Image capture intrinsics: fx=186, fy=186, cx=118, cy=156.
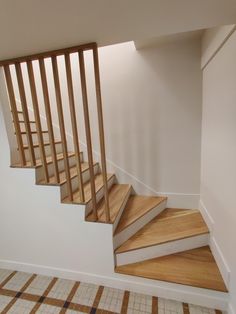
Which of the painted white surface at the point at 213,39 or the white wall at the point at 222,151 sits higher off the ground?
the painted white surface at the point at 213,39

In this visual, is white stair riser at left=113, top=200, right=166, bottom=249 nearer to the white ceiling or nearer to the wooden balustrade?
the wooden balustrade

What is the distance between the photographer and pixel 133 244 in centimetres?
177

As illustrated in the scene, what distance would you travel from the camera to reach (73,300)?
1.64 metres

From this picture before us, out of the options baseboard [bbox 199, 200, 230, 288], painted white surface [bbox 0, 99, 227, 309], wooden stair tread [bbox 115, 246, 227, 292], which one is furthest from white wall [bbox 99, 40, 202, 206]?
painted white surface [bbox 0, 99, 227, 309]

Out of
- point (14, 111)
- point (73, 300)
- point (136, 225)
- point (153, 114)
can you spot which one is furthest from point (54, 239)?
point (153, 114)

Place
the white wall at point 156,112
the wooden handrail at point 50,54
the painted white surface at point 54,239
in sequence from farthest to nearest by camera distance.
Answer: the white wall at point 156,112 < the painted white surface at point 54,239 < the wooden handrail at point 50,54

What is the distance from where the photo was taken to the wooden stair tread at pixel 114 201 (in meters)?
1.71

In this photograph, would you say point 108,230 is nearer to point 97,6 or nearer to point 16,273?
point 16,273

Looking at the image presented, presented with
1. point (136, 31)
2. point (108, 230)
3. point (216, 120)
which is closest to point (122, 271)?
point (108, 230)

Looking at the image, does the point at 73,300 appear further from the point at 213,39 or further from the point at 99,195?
the point at 213,39

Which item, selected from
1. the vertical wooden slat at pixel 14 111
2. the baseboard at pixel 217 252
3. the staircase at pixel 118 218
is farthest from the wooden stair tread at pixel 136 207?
the vertical wooden slat at pixel 14 111

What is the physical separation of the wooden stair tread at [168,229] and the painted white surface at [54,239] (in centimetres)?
26

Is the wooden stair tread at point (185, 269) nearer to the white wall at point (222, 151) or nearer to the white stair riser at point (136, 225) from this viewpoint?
the white wall at point (222, 151)

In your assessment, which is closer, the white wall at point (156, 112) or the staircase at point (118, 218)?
the staircase at point (118, 218)
